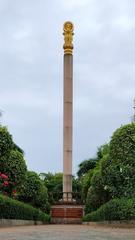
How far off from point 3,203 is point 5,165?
3.62m

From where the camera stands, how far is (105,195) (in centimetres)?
2025

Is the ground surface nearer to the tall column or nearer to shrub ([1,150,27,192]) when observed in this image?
shrub ([1,150,27,192])

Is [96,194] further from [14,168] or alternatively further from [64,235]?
[64,235]

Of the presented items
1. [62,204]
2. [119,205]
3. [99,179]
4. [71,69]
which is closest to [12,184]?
[99,179]

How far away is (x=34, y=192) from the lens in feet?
70.7

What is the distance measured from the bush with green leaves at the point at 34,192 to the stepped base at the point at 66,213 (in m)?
0.81

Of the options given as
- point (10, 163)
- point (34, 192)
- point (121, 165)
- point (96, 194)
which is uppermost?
point (10, 163)

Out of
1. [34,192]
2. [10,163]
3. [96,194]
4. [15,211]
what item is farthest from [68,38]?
[15,211]

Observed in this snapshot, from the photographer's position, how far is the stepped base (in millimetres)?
21609

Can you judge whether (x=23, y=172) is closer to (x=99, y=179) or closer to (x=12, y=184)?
(x=12, y=184)

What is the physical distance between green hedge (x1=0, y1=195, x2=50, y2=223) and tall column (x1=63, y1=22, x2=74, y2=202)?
946 cm

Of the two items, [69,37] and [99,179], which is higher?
[69,37]

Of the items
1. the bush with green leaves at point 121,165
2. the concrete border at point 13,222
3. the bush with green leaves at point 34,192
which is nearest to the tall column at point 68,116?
the bush with green leaves at point 34,192

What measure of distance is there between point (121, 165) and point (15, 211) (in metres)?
4.22
